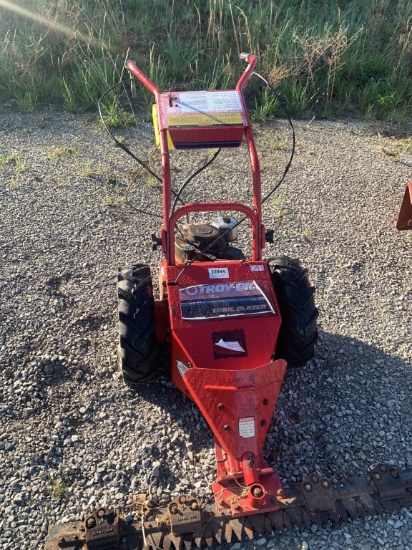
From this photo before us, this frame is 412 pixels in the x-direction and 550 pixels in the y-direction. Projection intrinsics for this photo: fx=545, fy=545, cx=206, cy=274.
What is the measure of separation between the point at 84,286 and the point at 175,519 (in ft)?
6.79

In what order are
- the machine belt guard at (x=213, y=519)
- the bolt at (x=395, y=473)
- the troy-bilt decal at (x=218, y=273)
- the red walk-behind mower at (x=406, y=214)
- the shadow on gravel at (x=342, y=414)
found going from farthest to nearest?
the red walk-behind mower at (x=406, y=214), the troy-bilt decal at (x=218, y=273), the shadow on gravel at (x=342, y=414), the bolt at (x=395, y=473), the machine belt guard at (x=213, y=519)

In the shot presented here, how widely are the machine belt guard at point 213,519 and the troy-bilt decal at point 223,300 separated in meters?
0.89

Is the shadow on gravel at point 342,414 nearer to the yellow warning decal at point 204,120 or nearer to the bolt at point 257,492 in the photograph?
the bolt at point 257,492

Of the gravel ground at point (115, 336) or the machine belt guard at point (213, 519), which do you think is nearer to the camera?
the machine belt guard at point (213, 519)

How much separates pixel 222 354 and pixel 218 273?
1.60ft

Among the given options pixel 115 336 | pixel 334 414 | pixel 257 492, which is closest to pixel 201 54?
pixel 115 336

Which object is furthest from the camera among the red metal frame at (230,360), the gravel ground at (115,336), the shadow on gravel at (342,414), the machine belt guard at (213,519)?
the shadow on gravel at (342,414)

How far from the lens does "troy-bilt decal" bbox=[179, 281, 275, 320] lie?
9.43 feet

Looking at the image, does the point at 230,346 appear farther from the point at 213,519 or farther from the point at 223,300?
the point at 213,519

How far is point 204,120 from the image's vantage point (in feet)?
10.2

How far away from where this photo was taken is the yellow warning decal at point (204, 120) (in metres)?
3.09

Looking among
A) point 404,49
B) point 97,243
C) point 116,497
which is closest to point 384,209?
point 97,243

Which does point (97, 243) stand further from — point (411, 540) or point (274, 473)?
point (411, 540)

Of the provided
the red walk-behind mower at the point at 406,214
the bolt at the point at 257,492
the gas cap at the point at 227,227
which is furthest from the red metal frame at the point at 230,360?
the red walk-behind mower at the point at 406,214
